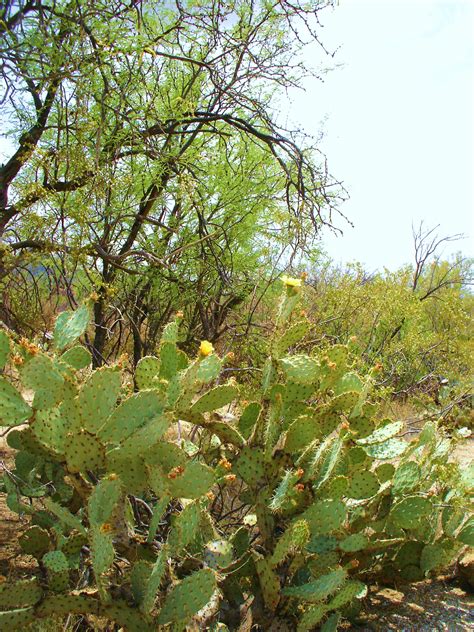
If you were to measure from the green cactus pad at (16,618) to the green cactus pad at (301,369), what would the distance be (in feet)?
4.44

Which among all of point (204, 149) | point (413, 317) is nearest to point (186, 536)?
point (204, 149)

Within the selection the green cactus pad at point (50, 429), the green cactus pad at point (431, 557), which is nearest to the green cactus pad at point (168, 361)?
the green cactus pad at point (50, 429)

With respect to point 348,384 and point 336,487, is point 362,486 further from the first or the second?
point 348,384

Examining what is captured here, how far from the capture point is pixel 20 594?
2.04m

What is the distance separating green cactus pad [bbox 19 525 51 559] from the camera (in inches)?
101

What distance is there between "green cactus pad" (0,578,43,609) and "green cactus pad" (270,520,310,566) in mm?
934

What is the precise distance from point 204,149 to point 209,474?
199 inches

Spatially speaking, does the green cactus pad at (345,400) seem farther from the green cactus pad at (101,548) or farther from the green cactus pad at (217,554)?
the green cactus pad at (101,548)

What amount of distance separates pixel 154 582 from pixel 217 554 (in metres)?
0.44

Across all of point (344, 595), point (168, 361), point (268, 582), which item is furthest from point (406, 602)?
point (168, 361)

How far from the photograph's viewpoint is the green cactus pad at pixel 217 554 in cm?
235

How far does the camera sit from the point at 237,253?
724 centimetres

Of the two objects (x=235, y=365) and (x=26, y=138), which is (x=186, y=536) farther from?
(x=235, y=365)

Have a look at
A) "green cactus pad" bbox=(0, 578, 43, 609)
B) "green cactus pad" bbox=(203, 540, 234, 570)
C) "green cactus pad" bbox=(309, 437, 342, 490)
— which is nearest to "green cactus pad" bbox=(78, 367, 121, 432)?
"green cactus pad" bbox=(0, 578, 43, 609)
